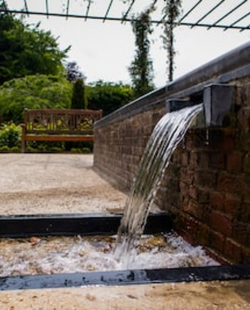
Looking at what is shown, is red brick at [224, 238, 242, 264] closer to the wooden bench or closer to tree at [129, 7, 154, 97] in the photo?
the wooden bench

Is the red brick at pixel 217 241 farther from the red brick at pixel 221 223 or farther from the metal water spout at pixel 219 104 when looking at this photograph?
the metal water spout at pixel 219 104

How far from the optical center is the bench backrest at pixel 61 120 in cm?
1047

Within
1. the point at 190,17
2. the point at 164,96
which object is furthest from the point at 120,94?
the point at 164,96

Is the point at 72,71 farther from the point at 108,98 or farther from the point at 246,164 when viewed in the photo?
the point at 246,164

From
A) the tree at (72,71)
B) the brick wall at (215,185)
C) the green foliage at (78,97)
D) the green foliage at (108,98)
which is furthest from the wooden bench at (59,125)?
the tree at (72,71)

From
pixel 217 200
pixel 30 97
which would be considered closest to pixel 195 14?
pixel 217 200

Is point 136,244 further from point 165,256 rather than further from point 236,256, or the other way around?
point 236,256

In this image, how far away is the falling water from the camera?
187 centimetres

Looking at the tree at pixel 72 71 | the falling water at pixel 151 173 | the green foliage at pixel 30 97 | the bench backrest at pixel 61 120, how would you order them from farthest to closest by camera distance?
the tree at pixel 72 71
the green foliage at pixel 30 97
the bench backrest at pixel 61 120
the falling water at pixel 151 173

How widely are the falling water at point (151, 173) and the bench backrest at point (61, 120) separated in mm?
8063

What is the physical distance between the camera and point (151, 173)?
2271 millimetres

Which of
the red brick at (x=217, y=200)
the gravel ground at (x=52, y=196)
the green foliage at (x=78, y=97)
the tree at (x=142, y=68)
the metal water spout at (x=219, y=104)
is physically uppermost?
the tree at (x=142, y=68)

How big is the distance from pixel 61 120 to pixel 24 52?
998cm

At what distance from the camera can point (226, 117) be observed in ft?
5.25
